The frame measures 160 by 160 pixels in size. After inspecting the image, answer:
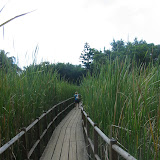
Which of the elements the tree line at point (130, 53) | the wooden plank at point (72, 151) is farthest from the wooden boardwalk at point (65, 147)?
the tree line at point (130, 53)

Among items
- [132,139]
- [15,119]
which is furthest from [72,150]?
[132,139]

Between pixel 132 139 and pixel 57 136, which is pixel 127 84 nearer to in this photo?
pixel 132 139

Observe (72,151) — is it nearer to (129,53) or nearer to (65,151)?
(65,151)

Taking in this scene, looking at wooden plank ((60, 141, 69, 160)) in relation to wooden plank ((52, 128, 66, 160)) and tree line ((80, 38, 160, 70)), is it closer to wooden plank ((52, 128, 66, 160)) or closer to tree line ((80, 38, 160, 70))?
wooden plank ((52, 128, 66, 160))

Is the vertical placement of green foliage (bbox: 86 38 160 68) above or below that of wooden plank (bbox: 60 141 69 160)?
above

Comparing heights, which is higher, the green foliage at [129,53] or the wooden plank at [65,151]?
the green foliage at [129,53]

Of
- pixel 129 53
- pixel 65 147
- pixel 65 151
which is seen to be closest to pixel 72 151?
pixel 65 151

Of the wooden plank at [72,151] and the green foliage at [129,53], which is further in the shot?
the wooden plank at [72,151]

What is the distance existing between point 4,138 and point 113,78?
4.42ft

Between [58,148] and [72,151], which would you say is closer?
[72,151]

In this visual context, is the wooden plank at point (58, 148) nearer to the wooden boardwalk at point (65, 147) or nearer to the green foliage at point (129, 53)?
the wooden boardwalk at point (65, 147)

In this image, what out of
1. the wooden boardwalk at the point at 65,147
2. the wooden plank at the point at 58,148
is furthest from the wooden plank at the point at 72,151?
the wooden plank at the point at 58,148

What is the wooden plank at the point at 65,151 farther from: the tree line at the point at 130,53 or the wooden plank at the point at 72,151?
the tree line at the point at 130,53

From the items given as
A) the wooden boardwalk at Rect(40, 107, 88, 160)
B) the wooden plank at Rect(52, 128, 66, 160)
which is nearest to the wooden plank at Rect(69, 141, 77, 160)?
the wooden boardwalk at Rect(40, 107, 88, 160)
